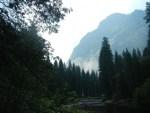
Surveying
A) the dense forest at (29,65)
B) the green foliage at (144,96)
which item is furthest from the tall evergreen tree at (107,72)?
the dense forest at (29,65)

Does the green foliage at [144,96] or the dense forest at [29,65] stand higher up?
the green foliage at [144,96]

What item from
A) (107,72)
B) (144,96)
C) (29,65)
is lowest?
(29,65)

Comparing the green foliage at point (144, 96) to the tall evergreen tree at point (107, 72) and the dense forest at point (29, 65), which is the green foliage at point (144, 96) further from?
the dense forest at point (29, 65)

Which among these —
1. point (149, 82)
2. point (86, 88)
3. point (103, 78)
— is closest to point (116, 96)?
point (103, 78)

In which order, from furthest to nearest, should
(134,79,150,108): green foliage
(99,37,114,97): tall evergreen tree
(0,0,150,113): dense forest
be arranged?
1. (99,37,114,97): tall evergreen tree
2. (134,79,150,108): green foliage
3. (0,0,150,113): dense forest

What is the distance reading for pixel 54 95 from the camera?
937 centimetres

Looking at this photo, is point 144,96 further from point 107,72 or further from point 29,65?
point 29,65

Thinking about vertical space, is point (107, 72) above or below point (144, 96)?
above

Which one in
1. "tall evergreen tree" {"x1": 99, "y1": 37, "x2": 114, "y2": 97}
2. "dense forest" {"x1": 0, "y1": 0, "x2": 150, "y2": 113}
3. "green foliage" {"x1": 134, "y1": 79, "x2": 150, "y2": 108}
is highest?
"tall evergreen tree" {"x1": 99, "y1": 37, "x2": 114, "y2": 97}

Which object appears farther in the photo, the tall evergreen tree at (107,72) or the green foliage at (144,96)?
the tall evergreen tree at (107,72)

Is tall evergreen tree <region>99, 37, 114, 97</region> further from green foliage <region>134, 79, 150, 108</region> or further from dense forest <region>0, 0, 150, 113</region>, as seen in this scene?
dense forest <region>0, 0, 150, 113</region>

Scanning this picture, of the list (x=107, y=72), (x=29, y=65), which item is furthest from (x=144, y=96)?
(x=29, y=65)

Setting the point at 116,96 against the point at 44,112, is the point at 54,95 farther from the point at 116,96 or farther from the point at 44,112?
the point at 116,96

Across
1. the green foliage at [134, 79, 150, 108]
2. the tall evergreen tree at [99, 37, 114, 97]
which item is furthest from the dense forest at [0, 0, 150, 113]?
the tall evergreen tree at [99, 37, 114, 97]
